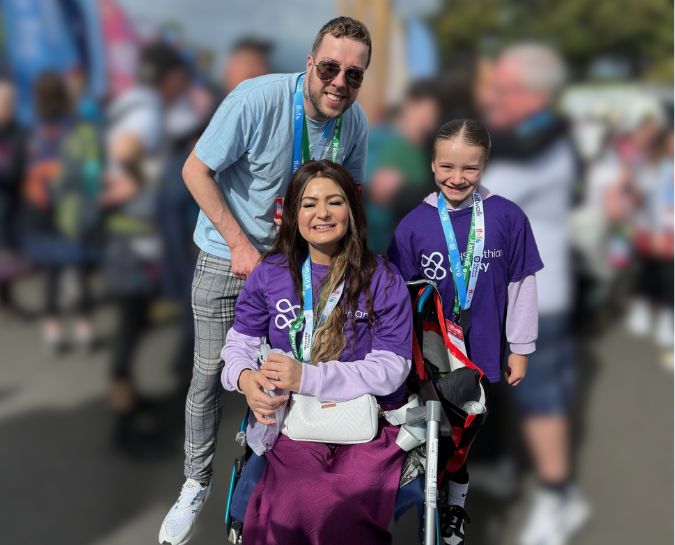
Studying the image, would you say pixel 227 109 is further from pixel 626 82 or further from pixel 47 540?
pixel 47 540

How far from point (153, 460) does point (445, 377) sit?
1.31 m

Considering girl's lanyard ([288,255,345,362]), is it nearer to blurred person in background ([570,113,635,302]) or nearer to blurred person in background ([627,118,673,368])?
blurred person in background ([570,113,635,302])

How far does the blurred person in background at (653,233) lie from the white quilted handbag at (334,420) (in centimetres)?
126

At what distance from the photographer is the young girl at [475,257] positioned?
1.58m

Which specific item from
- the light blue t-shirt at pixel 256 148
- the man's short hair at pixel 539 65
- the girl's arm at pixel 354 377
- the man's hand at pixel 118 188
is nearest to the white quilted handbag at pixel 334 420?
the girl's arm at pixel 354 377

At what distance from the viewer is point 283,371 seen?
4.51 ft

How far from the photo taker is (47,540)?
222 centimetres

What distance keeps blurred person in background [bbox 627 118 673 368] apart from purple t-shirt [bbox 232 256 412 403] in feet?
3.53

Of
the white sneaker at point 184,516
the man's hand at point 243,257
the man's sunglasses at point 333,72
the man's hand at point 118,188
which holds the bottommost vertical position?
the white sneaker at point 184,516

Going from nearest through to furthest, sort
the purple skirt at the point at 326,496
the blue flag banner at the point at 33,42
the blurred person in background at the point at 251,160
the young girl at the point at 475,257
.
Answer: the purple skirt at the point at 326,496, the blurred person in background at the point at 251,160, the young girl at the point at 475,257, the blue flag banner at the point at 33,42

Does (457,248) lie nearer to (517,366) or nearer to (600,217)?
(517,366)

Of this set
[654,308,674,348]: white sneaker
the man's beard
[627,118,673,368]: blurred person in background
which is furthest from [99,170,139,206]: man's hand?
[654,308,674,348]: white sneaker

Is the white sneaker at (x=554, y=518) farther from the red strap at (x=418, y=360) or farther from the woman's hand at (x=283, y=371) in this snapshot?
the woman's hand at (x=283, y=371)

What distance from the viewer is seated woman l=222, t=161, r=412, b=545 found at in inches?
53.7
